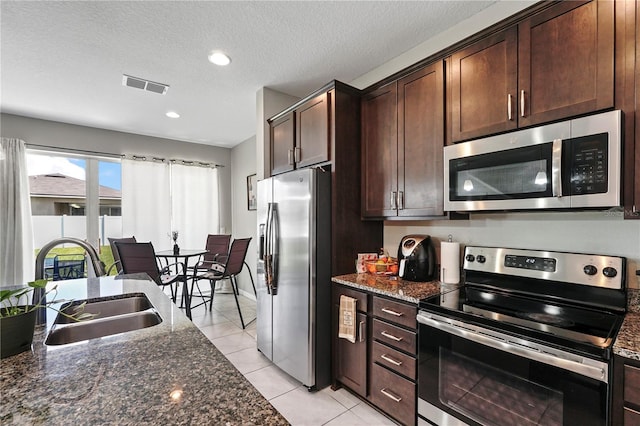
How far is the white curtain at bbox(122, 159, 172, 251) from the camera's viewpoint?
14.3ft

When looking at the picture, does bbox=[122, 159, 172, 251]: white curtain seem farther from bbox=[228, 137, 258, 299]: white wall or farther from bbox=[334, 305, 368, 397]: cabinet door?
bbox=[334, 305, 368, 397]: cabinet door

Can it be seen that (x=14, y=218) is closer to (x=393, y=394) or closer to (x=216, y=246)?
(x=216, y=246)

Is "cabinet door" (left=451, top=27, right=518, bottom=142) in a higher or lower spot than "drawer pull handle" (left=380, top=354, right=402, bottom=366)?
higher

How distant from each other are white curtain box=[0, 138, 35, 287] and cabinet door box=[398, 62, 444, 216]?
4.29 metres

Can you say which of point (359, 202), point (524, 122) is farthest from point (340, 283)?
point (524, 122)

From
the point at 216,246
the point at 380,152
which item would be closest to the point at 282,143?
the point at 380,152

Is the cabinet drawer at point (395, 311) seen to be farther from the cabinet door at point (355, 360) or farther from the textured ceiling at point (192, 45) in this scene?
the textured ceiling at point (192, 45)

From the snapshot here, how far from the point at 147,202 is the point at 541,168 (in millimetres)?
4812

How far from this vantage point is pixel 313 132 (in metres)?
2.46

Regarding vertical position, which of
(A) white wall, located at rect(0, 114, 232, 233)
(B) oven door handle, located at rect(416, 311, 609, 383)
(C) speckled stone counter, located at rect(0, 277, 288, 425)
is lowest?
(B) oven door handle, located at rect(416, 311, 609, 383)

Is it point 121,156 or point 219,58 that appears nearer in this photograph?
point 219,58

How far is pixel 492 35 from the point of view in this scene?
1679mm

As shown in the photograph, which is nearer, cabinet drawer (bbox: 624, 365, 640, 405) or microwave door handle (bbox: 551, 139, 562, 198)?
cabinet drawer (bbox: 624, 365, 640, 405)


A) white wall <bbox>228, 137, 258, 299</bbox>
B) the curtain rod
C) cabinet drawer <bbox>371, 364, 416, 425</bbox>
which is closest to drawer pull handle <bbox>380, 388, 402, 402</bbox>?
cabinet drawer <bbox>371, 364, 416, 425</bbox>
